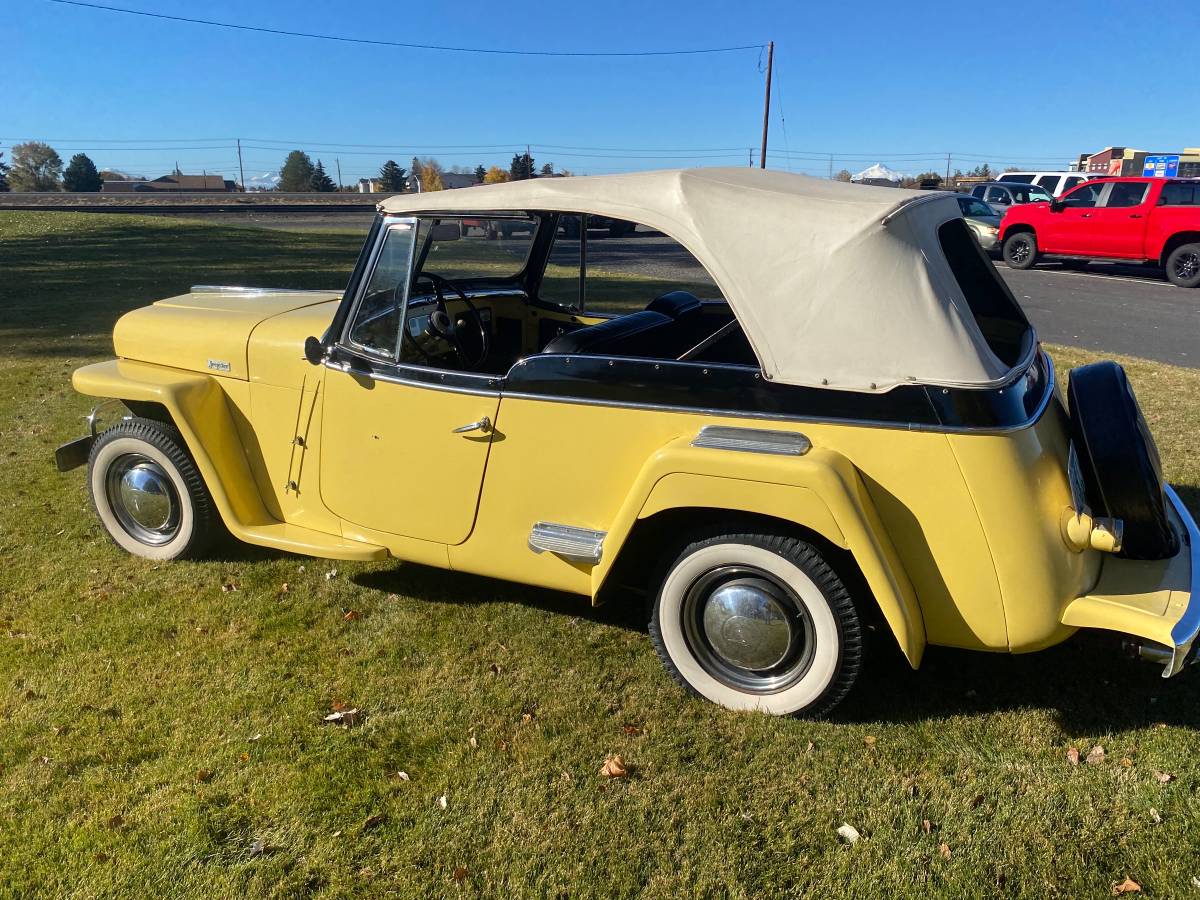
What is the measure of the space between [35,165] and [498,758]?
80.1 m

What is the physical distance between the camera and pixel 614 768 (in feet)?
8.99

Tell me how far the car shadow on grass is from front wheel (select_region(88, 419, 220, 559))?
84 centimetres

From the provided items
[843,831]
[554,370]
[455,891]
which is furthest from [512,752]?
[554,370]

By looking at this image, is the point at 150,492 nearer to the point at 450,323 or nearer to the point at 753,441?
the point at 450,323

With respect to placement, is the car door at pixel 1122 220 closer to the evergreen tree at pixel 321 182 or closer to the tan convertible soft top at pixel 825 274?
the tan convertible soft top at pixel 825 274

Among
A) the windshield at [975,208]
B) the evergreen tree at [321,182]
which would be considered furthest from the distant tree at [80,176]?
the windshield at [975,208]

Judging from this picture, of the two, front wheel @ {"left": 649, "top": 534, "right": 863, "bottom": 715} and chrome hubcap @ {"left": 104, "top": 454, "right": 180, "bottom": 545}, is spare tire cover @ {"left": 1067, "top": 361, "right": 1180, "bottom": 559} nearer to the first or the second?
front wheel @ {"left": 649, "top": 534, "right": 863, "bottom": 715}

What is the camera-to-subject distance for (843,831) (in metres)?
2.48

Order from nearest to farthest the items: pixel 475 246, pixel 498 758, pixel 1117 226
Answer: pixel 498 758 < pixel 475 246 < pixel 1117 226

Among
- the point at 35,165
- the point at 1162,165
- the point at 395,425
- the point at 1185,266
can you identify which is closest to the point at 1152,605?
the point at 395,425

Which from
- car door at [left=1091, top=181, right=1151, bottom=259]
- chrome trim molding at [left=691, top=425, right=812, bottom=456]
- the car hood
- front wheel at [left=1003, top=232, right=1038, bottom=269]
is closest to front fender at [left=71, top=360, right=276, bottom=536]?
the car hood

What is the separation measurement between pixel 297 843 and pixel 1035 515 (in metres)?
2.40

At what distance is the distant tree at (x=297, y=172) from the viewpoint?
65438 mm

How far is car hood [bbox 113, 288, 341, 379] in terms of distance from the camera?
12.5 ft
